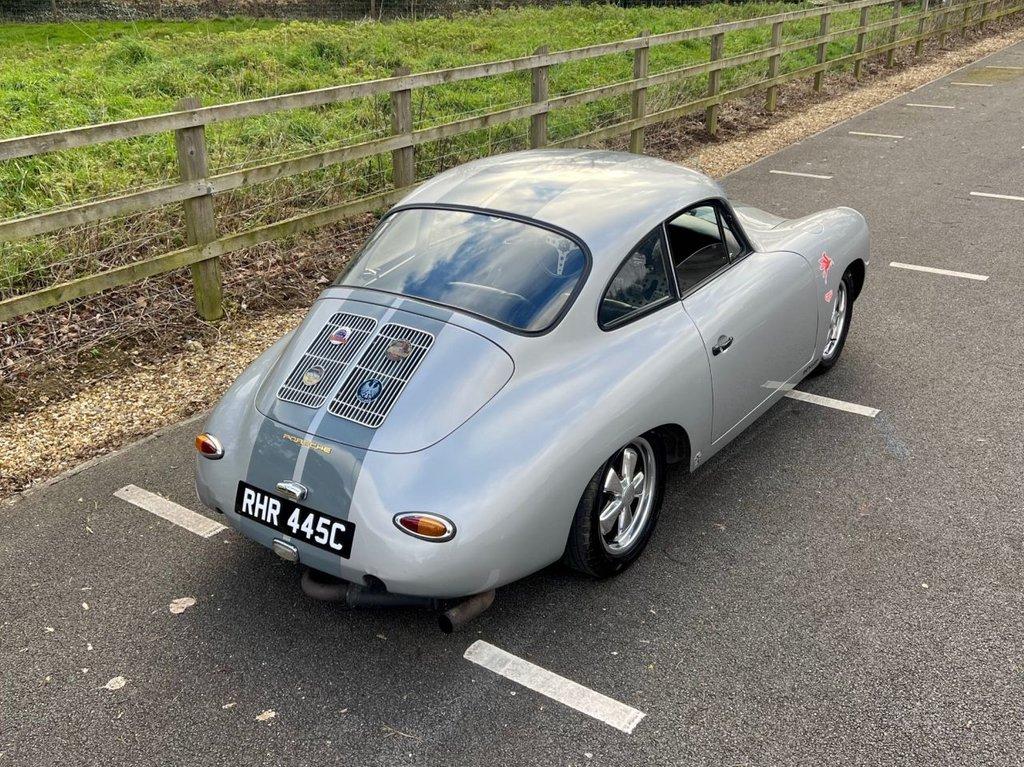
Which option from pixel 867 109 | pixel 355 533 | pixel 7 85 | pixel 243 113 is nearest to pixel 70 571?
pixel 355 533

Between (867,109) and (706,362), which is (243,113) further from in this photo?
(867,109)

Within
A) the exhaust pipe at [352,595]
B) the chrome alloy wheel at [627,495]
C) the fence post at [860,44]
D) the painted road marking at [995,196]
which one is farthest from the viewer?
the fence post at [860,44]

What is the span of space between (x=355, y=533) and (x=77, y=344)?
352cm

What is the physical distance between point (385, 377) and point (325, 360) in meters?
0.32

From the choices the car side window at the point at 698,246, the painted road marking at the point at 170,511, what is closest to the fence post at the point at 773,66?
the car side window at the point at 698,246

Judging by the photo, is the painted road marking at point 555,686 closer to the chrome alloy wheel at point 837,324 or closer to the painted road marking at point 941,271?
the chrome alloy wheel at point 837,324

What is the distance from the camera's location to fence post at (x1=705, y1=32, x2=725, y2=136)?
1188 centimetres

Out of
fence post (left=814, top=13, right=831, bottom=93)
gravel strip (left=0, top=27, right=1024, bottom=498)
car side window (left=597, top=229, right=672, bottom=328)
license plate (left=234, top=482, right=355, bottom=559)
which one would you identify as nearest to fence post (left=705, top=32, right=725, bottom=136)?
fence post (left=814, top=13, right=831, bottom=93)

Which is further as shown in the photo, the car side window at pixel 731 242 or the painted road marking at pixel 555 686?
the car side window at pixel 731 242

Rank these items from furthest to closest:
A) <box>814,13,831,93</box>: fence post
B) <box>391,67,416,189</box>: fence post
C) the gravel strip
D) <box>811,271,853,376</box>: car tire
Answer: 1. <box>814,13,831,93</box>: fence post
2. <box>391,67,416,189</box>: fence post
3. <box>811,271,853,376</box>: car tire
4. the gravel strip

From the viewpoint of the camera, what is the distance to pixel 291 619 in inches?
144

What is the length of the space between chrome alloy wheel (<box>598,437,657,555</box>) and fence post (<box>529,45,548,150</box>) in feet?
19.1

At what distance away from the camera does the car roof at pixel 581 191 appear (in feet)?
13.3

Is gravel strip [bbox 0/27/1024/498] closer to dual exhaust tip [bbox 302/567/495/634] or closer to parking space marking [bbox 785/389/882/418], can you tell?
dual exhaust tip [bbox 302/567/495/634]
